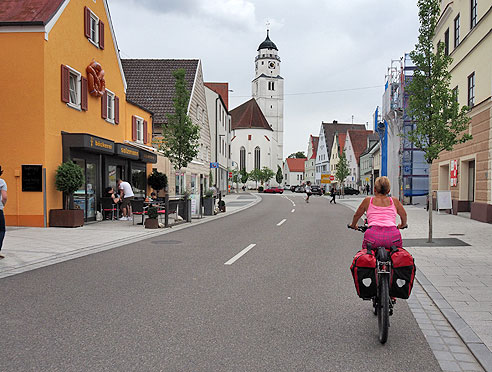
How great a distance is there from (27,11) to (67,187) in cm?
613

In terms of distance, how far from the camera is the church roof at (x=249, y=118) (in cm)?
10256

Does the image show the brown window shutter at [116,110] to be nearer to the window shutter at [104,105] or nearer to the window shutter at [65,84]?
the window shutter at [104,105]

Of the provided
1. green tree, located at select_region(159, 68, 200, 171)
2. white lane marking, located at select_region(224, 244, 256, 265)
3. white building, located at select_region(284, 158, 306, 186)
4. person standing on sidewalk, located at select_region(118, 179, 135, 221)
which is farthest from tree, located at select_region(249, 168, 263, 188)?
white lane marking, located at select_region(224, 244, 256, 265)

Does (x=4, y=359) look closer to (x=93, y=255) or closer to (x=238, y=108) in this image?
(x=93, y=255)

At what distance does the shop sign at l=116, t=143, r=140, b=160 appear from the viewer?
18.5 metres

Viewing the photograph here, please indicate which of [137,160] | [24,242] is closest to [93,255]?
[24,242]

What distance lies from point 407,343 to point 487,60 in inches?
635

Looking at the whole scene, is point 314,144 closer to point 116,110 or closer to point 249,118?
point 249,118

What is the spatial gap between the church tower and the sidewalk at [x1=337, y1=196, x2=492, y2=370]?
322 ft

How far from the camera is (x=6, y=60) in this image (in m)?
14.9

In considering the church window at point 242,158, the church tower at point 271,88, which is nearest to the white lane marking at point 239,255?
the church window at point 242,158

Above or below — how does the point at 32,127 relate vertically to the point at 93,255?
above

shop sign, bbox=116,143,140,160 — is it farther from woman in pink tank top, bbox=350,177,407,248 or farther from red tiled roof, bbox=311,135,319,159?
red tiled roof, bbox=311,135,319,159

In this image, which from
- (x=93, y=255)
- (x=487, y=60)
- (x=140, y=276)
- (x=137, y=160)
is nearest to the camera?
(x=140, y=276)
